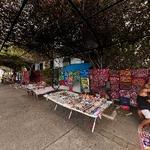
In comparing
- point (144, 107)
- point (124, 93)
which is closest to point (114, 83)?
point (124, 93)

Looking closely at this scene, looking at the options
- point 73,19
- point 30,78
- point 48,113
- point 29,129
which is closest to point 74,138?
point 29,129

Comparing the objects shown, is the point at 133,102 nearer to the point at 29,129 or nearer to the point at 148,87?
the point at 148,87

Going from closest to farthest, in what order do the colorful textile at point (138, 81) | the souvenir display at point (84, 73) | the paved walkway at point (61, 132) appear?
the paved walkway at point (61, 132)
the colorful textile at point (138, 81)
the souvenir display at point (84, 73)

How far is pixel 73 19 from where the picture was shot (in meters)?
5.84

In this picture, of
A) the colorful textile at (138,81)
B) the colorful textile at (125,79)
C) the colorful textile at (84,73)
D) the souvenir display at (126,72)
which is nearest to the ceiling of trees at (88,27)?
the colorful textile at (84,73)

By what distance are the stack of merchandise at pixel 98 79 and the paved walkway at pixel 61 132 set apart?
2104mm

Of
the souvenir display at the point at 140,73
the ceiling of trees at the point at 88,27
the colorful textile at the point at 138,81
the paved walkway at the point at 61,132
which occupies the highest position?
the ceiling of trees at the point at 88,27

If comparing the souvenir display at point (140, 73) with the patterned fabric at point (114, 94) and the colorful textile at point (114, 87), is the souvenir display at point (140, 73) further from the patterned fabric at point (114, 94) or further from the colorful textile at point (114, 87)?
the patterned fabric at point (114, 94)

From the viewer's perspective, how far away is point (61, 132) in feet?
14.1

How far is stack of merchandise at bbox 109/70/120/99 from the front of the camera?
6.69 metres

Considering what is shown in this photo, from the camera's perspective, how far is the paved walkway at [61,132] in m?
3.65

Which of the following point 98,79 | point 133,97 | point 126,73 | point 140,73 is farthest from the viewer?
point 98,79

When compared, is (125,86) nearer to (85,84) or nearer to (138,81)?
(138,81)

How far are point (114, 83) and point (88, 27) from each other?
8.97 ft
